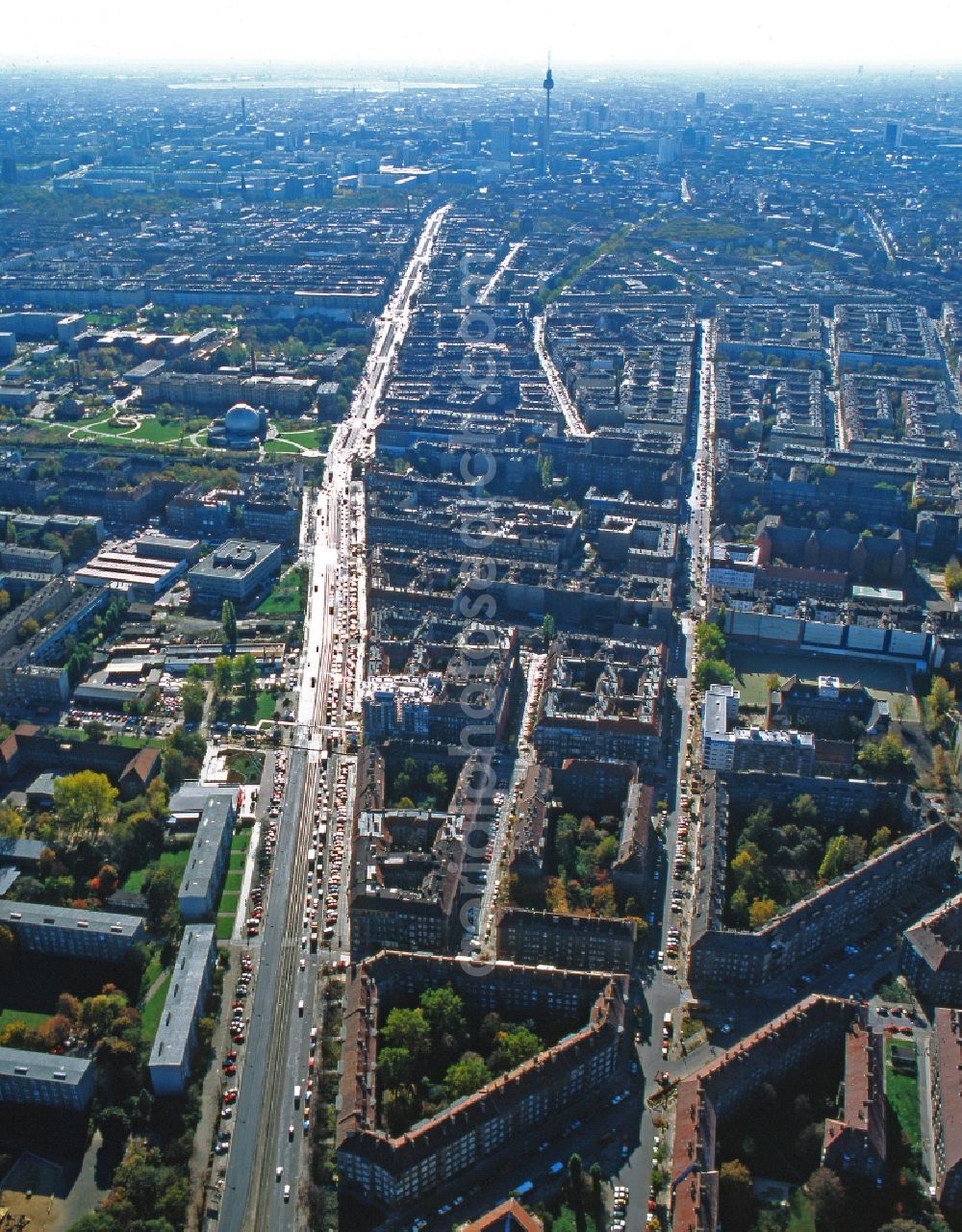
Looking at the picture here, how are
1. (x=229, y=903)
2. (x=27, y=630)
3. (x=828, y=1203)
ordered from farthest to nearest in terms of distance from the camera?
1. (x=27, y=630)
2. (x=229, y=903)
3. (x=828, y=1203)

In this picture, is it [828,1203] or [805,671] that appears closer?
[828,1203]

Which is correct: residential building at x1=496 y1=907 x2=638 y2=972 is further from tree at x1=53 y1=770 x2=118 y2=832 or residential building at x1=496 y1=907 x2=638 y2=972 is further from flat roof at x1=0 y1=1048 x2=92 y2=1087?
tree at x1=53 y1=770 x2=118 y2=832

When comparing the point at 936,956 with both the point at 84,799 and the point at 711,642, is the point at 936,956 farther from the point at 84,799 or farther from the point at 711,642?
the point at 84,799

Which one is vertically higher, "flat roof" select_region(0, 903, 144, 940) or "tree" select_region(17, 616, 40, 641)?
"tree" select_region(17, 616, 40, 641)

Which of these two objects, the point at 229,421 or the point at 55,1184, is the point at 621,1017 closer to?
the point at 55,1184

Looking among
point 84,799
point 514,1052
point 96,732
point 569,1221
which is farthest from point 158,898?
point 569,1221

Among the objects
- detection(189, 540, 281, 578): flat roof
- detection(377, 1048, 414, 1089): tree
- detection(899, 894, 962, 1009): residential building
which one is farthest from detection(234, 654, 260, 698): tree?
detection(899, 894, 962, 1009): residential building

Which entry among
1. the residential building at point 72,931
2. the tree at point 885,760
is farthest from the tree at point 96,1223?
the tree at point 885,760
